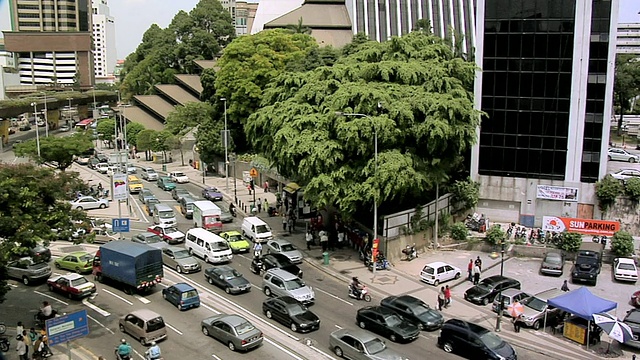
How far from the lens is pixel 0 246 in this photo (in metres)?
26.6

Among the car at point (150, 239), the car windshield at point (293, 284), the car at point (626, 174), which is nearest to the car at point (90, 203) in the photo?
the car at point (150, 239)

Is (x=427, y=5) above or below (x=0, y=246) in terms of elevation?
above

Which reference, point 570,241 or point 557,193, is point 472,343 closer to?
point 570,241

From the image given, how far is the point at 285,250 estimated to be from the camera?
40625mm

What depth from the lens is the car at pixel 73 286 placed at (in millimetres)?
31812

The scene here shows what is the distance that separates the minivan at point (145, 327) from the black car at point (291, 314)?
17.9 feet

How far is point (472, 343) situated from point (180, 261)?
763 inches

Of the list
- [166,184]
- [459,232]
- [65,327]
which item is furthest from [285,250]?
[166,184]

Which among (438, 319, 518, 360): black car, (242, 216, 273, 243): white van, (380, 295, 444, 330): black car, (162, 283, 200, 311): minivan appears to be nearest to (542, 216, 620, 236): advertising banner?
(380, 295, 444, 330): black car

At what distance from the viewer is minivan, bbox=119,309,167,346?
2648cm

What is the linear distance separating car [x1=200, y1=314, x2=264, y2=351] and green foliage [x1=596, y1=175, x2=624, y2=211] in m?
31.4

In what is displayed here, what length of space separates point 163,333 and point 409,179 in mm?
18943

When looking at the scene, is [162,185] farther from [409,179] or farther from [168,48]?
[168,48]

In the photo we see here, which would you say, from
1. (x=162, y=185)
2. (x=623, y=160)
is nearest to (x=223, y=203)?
(x=162, y=185)
